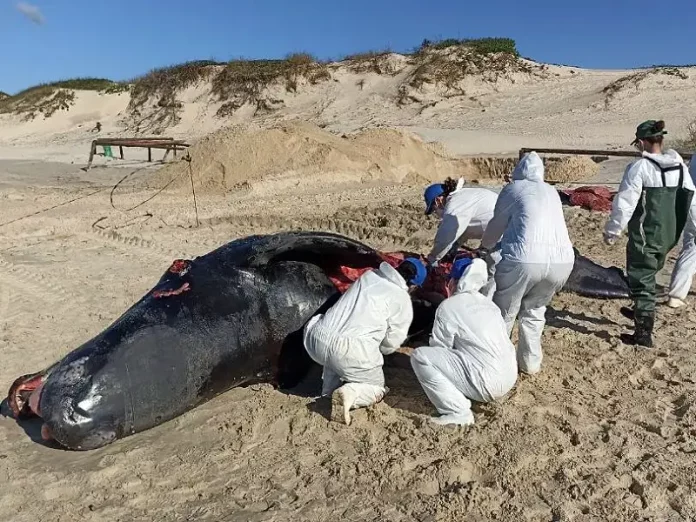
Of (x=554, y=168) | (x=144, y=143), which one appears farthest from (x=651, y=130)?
(x=144, y=143)

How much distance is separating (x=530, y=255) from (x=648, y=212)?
157 centimetres

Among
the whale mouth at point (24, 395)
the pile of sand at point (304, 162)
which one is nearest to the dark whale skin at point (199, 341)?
the whale mouth at point (24, 395)

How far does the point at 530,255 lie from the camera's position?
5184 millimetres

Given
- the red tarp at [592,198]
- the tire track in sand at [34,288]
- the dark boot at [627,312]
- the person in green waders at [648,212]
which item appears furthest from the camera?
the red tarp at [592,198]

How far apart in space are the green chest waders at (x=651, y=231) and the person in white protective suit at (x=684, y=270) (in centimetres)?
115

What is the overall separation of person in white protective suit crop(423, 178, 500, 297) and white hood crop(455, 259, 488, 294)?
134cm

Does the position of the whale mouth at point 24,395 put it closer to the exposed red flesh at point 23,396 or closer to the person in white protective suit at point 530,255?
the exposed red flesh at point 23,396

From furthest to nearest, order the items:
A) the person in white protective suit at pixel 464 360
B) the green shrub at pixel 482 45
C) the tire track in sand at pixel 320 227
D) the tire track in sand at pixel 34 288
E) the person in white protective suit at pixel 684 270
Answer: the green shrub at pixel 482 45 < the tire track in sand at pixel 320 227 < the tire track in sand at pixel 34 288 < the person in white protective suit at pixel 684 270 < the person in white protective suit at pixel 464 360

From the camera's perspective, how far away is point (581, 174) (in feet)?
54.3

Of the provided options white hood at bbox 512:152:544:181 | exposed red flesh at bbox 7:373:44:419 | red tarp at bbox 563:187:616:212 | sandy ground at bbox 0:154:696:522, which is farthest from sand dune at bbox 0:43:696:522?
white hood at bbox 512:152:544:181

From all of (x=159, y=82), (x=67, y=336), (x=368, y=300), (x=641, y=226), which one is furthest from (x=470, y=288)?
(x=159, y=82)

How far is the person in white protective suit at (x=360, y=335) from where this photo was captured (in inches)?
186

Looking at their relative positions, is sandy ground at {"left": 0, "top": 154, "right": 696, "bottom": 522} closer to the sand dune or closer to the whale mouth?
the sand dune

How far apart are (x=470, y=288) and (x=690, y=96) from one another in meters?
22.2
